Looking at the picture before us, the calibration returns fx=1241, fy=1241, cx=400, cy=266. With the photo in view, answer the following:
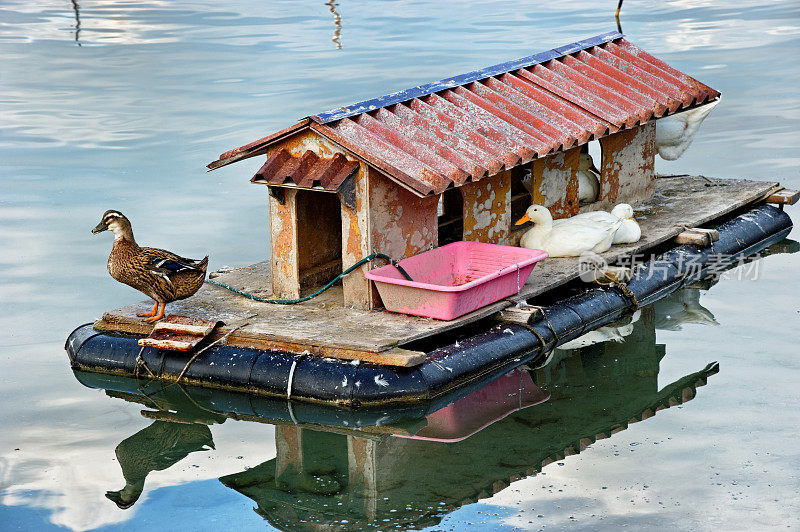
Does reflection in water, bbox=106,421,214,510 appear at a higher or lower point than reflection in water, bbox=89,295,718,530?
lower

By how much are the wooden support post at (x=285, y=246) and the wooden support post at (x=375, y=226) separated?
534 millimetres

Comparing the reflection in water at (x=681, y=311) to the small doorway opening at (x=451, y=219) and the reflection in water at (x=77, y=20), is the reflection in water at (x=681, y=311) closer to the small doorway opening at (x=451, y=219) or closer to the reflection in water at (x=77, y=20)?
the small doorway opening at (x=451, y=219)

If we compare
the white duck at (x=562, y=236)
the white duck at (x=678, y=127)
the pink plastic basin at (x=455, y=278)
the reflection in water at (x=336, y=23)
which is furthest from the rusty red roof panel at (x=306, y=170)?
the reflection in water at (x=336, y=23)

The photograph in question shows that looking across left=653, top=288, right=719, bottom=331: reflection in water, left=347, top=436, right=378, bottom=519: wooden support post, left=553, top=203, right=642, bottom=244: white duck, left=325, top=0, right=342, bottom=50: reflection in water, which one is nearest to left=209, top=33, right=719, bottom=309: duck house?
left=553, top=203, right=642, bottom=244: white duck

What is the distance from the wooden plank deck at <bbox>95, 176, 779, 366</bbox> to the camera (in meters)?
10.0

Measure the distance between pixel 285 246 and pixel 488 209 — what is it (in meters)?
2.14

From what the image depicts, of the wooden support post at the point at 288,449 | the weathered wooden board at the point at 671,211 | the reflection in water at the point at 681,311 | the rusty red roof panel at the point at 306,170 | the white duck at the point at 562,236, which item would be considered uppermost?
the rusty red roof panel at the point at 306,170

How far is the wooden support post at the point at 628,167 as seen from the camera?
13672mm

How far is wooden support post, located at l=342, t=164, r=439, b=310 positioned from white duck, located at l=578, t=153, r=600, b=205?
2.99 meters

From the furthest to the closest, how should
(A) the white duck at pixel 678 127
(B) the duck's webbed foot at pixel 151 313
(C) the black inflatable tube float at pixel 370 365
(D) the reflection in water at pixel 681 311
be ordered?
(A) the white duck at pixel 678 127, (D) the reflection in water at pixel 681 311, (B) the duck's webbed foot at pixel 151 313, (C) the black inflatable tube float at pixel 370 365

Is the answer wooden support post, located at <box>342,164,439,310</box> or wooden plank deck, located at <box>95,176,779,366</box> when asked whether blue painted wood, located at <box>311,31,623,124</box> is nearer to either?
wooden support post, located at <box>342,164,439,310</box>

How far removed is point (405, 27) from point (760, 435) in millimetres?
21098

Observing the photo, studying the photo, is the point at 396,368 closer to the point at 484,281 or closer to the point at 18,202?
the point at 484,281

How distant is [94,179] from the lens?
17.3 m
